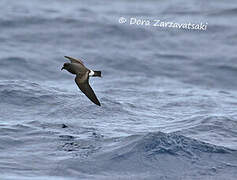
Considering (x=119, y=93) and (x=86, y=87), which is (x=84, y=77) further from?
(x=119, y=93)

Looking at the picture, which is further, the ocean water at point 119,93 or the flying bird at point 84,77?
the flying bird at point 84,77

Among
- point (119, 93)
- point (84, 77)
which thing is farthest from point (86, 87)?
point (119, 93)

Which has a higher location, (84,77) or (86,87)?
(84,77)

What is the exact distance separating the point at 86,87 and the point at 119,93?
4.64 m

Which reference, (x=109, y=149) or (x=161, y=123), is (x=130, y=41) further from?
(x=109, y=149)

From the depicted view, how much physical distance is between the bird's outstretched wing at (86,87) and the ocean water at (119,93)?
725 millimetres

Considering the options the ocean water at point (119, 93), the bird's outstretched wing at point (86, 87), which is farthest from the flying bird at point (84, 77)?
the ocean water at point (119, 93)

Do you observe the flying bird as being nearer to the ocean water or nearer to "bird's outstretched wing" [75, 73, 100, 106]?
"bird's outstretched wing" [75, 73, 100, 106]

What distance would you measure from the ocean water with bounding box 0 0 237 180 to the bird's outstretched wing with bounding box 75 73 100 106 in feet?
2.38

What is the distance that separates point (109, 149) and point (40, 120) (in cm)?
217

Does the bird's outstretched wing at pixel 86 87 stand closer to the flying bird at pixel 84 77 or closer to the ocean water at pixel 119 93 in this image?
the flying bird at pixel 84 77

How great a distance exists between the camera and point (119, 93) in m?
15.8

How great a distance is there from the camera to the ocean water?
10.4 m

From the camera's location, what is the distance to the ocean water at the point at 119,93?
10406 millimetres
